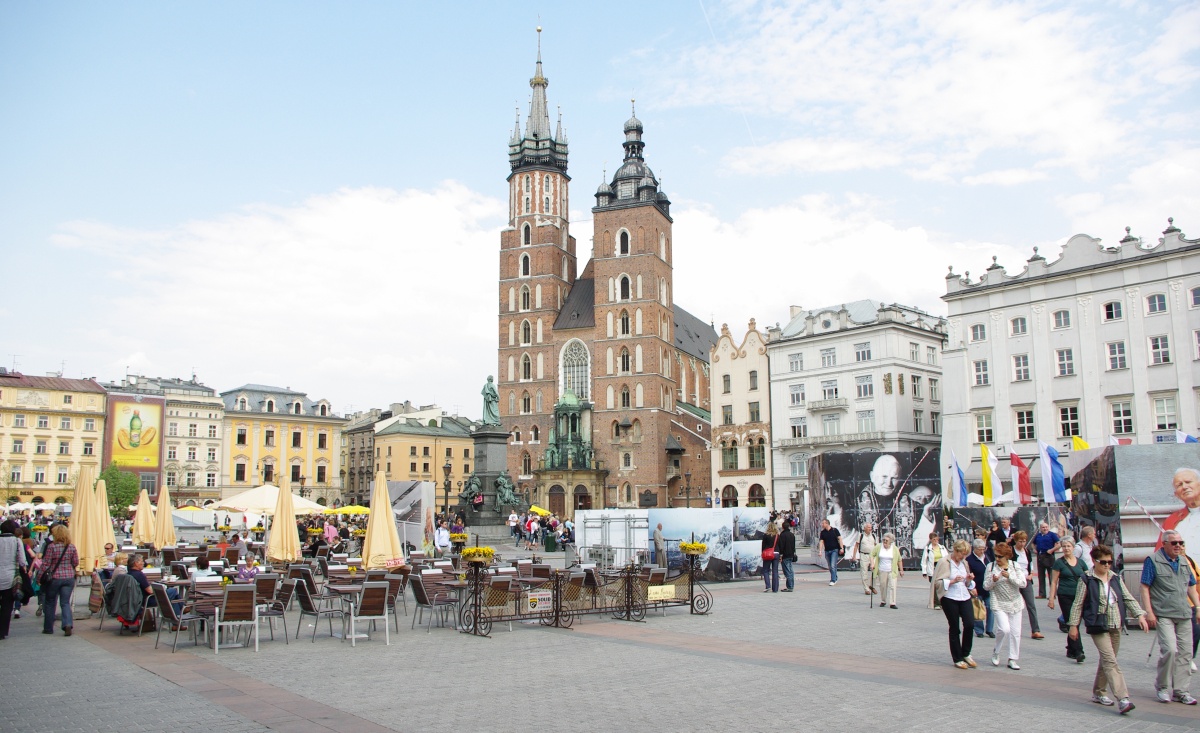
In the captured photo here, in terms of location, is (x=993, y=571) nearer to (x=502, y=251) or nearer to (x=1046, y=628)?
(x=1046, y=628)

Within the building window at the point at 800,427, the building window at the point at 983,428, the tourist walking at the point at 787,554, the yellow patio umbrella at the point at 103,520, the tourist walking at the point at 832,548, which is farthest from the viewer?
the building window at the point at 800,427

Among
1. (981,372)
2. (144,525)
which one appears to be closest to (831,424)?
(981,372)

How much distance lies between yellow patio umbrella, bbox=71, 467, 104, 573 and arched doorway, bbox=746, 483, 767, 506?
45918 mm

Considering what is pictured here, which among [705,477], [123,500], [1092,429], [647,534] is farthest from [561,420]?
[647,534]

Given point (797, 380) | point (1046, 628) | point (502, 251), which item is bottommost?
point (1046, 628)

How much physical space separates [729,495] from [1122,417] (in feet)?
84.3

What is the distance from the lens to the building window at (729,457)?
59.8m

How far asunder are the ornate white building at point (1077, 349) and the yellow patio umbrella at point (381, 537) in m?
32.0

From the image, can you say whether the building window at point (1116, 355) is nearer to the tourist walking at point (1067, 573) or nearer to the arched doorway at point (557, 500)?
the tourist walking at point (1067, 573)

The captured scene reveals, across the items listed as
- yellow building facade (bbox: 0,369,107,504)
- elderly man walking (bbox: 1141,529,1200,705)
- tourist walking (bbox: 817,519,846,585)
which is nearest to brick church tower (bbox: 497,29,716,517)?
yellow building facade (bbox: 0,369,107,504)

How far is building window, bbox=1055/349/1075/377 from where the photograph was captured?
135ft

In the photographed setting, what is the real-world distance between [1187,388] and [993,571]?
108 ft

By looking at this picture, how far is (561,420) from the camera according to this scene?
234ft

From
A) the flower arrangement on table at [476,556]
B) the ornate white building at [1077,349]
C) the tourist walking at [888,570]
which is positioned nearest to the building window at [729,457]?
the ornate white building at [1077,349]
